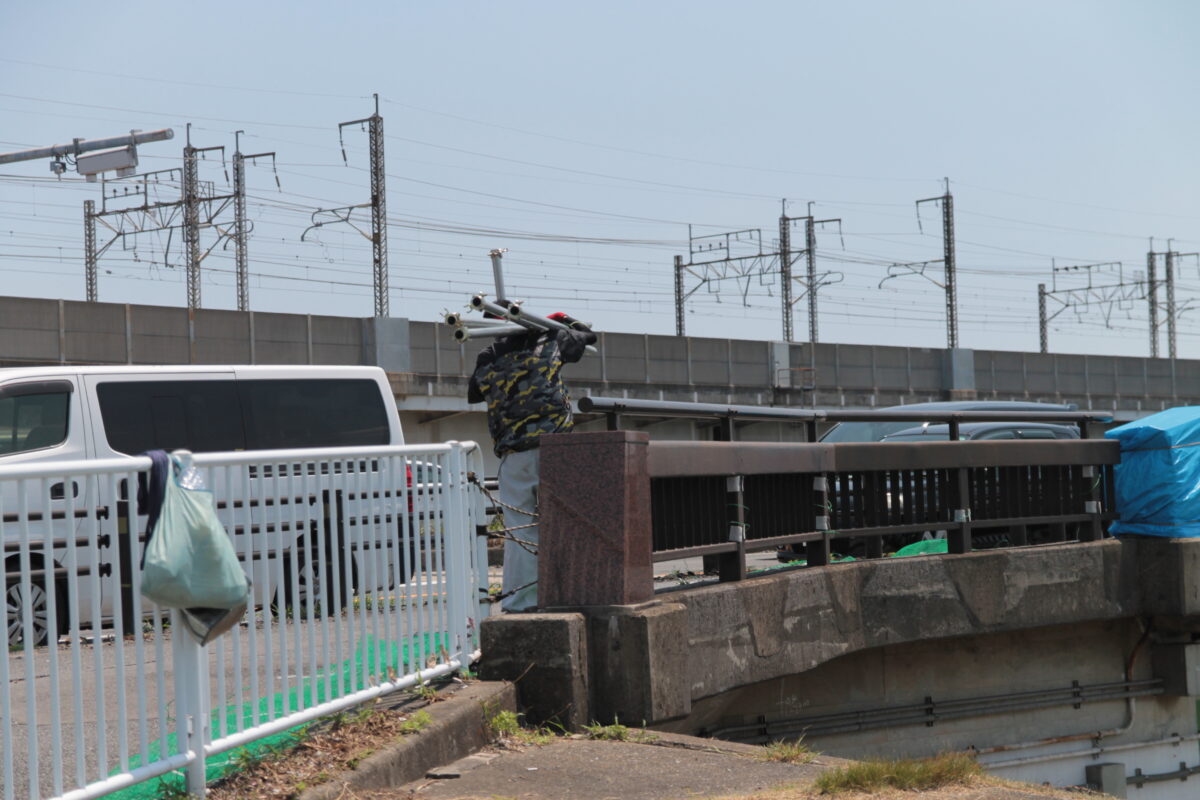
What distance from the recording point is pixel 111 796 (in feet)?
14.8

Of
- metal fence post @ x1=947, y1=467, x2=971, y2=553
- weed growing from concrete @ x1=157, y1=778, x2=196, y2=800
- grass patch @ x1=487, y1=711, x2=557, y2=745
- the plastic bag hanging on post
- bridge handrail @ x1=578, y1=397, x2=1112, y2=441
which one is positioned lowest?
grass patch @ x1=487, y1=711, x2=557, y2=745

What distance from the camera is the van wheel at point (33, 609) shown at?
13.3 ft

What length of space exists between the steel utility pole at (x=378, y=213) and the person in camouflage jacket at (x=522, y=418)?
87.6 feet

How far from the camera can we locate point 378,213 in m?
37.1

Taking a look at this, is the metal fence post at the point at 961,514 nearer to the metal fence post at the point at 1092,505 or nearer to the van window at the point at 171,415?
the metal fence post at the point at 1092,505

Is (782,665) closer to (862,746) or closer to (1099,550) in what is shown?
(862,746)

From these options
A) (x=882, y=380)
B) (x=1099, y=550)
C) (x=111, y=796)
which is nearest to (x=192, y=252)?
(x=882, y=380)

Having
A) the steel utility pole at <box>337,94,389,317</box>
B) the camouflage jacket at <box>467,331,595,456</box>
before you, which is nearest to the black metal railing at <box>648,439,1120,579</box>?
the camouflage jacket at <box>467,331,595,456</box>

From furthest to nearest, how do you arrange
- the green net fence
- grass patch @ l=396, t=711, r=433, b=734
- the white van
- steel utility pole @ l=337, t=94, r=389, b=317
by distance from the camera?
steel utility pole @ l=337, t=94, r=389, b=317 → the white van → grass patch @ l=396, t=711, r=433, b=734 → the green net fence

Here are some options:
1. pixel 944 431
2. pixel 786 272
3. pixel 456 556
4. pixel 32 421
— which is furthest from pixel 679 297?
pixel 456 556

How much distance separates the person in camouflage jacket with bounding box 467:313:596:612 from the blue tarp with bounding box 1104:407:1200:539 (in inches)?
227

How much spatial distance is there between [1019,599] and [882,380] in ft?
112

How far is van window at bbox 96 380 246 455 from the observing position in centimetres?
1127

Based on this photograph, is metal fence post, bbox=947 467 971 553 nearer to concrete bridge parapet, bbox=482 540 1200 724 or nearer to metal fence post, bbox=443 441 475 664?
concrete bridge parapet, bbox=482 540 1200 724
